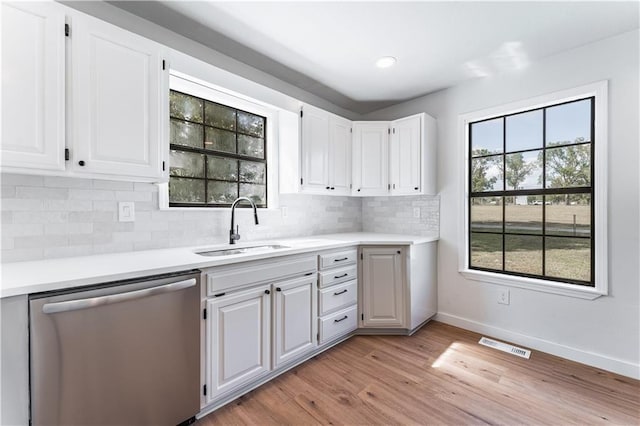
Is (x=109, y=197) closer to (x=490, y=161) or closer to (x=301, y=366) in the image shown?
(x=301, y=366)

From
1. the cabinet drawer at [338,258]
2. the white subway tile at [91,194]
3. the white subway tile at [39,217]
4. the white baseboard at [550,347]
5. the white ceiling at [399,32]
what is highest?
the white ceiling at [399,32]

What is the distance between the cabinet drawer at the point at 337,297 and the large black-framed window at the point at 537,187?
4.32 ft

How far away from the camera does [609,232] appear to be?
6.96 ft

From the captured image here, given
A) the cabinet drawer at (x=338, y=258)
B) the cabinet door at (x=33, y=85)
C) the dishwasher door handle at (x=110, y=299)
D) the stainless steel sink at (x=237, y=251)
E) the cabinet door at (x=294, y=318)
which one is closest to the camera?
the dishwasher door handle at (x=110, y=299)

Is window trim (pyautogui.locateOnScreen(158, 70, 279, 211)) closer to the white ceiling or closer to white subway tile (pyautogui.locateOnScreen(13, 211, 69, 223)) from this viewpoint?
the white ceiling

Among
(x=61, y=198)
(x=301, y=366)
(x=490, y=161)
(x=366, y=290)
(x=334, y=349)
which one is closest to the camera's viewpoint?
(x=61, y=198)

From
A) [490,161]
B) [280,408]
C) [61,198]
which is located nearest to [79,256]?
[61,198]

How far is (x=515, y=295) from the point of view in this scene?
8.49 feet

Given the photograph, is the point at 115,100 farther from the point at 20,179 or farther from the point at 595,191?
the point at 595,191

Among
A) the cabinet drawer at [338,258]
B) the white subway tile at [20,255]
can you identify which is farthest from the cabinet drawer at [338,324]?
the white subway tile at [20,255]

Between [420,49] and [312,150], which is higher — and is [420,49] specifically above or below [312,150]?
above

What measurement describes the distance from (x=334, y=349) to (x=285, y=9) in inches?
103

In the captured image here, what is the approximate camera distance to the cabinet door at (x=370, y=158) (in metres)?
3.17

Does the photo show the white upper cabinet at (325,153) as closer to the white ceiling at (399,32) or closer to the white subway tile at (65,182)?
the white ceiling at (399,32)
